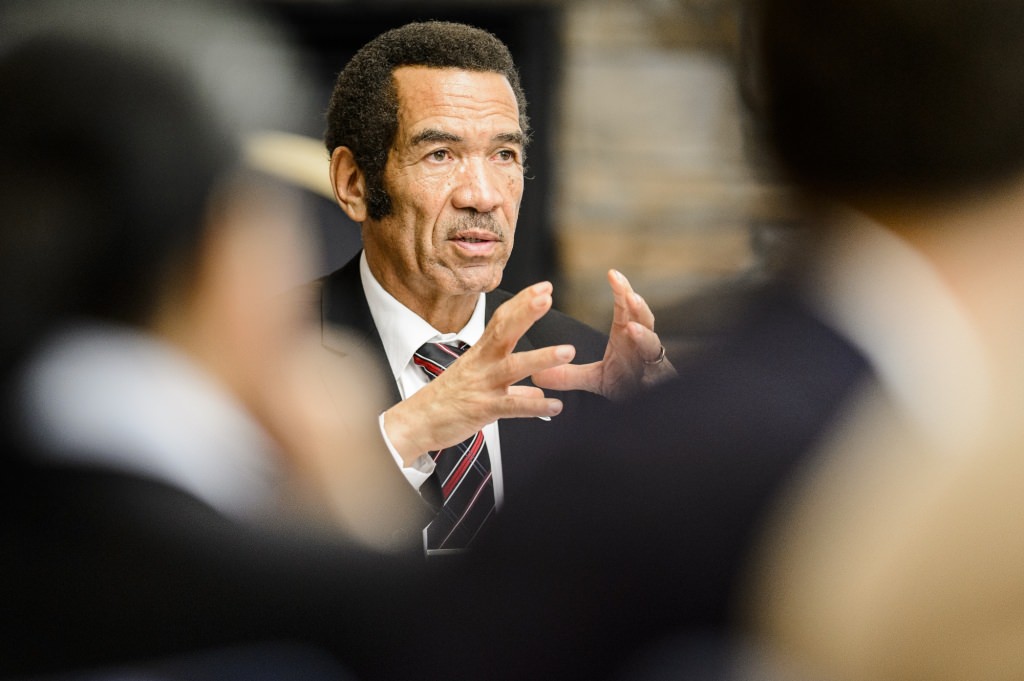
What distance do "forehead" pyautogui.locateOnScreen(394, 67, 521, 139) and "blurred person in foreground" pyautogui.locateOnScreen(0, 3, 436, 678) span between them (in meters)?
0.21

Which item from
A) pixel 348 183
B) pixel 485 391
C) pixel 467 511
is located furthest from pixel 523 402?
pixel 348 183

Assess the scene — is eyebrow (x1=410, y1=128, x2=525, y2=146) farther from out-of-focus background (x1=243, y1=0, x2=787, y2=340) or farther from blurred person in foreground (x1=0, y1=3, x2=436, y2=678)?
out-of-focus background (x1=243, y1=0, x2=787, y2=340)

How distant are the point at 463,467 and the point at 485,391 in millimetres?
152

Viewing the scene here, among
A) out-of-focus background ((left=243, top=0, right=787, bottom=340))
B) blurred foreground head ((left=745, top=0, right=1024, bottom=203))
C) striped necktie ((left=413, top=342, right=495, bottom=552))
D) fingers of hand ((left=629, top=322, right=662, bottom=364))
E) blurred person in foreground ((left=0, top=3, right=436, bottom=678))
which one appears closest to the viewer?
blurred foreground head ((left=745, top=0, right=1024, bottom=203))

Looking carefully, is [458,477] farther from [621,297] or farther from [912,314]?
[912,314]

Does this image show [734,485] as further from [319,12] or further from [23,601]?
[319,12]

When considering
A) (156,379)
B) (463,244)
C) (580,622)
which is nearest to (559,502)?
(580,622)

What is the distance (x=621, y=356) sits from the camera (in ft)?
2.00

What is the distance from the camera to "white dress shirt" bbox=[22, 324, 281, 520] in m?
0.47

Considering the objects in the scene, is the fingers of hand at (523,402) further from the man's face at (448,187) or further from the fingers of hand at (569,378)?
the man's face at (448,187)

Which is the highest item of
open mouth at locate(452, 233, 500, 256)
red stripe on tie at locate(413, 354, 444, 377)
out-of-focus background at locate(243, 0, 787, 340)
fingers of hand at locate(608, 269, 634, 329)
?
out-of-focus background at locate(243, 0, 787, 340)

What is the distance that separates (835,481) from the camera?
386 millimetres

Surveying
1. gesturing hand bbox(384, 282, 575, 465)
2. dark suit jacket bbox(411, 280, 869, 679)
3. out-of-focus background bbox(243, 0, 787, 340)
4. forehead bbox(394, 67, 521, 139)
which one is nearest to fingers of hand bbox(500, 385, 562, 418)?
gesturing hand bbox(384, 282, 575, 465)

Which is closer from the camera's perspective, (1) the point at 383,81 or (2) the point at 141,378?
(2) the point at 141,378
